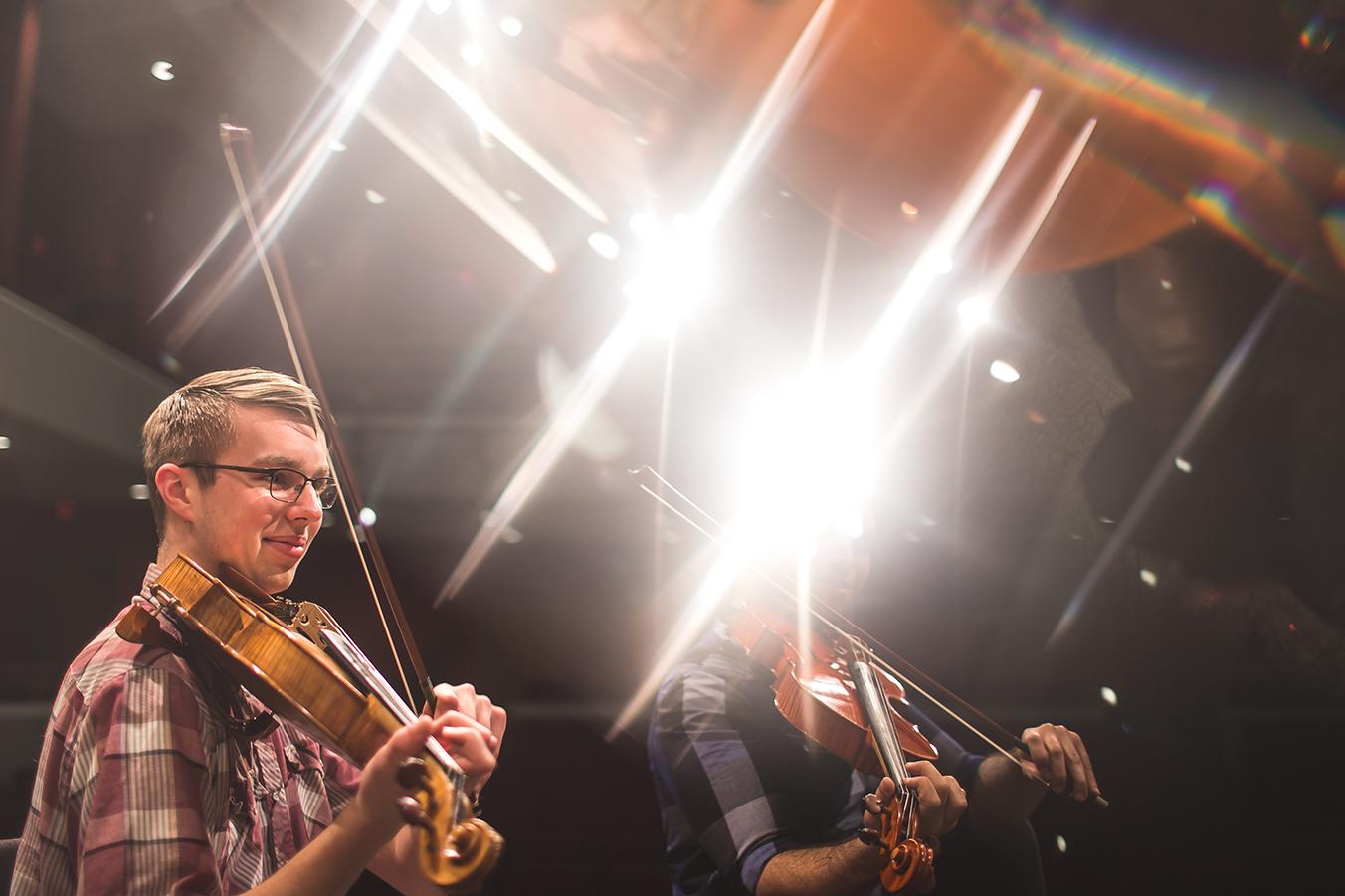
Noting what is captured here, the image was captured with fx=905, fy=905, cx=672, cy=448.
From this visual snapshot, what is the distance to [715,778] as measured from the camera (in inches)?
67.4

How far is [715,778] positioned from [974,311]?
1428 millimetres

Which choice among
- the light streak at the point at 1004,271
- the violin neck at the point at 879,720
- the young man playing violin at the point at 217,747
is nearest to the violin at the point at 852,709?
the violin neck at the point at 879,720

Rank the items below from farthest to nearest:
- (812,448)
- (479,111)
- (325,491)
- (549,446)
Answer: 1. (549,446)
2. (812,448)
3. (479,111)
4. (325,491)

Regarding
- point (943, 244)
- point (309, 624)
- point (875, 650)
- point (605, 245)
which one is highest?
point (943, 244)

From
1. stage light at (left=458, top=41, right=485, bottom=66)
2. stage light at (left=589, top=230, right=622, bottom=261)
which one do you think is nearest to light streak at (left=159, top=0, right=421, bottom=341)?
stage light at (left=458, top=41, right=485, bottom=66)

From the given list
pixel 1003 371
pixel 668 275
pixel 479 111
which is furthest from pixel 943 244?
pixel 479 111

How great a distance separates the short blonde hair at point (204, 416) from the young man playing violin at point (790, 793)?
37.7 inches

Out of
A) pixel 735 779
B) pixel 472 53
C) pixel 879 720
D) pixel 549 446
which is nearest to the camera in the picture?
pixel 879 720

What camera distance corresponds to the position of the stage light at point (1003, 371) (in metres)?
2.44

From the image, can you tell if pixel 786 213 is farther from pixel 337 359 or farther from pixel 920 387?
pixel 337 359

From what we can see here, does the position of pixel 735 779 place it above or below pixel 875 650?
below

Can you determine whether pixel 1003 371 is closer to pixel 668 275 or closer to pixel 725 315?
pixel 725 315

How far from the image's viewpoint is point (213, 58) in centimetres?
205

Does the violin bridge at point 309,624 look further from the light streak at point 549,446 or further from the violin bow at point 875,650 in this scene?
the light streak at point 549,446
